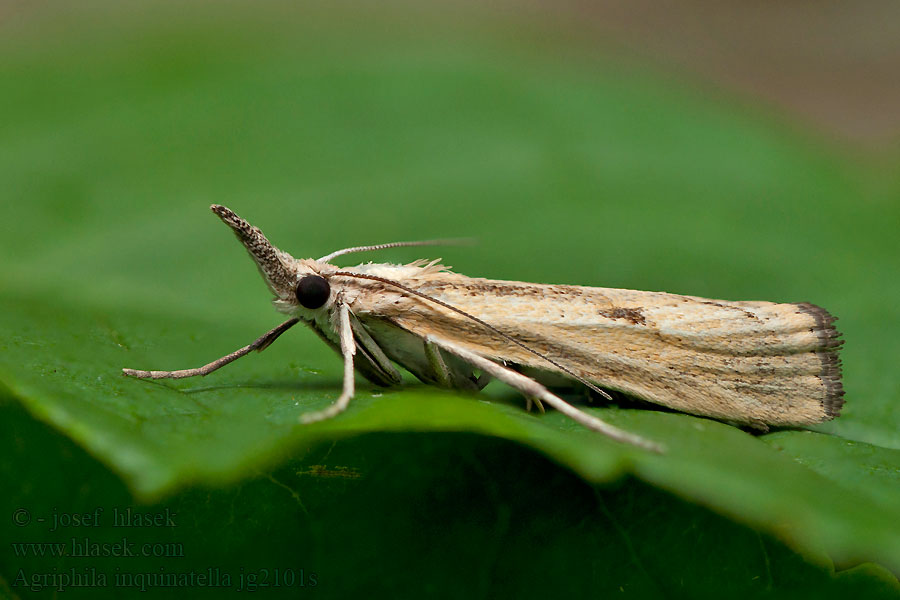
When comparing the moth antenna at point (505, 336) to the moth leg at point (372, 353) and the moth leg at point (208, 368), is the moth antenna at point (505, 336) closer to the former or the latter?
the moth leg at point (372, 353)

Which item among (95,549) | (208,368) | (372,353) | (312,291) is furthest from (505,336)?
(95,549)

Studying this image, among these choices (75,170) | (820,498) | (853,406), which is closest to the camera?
(820,498)

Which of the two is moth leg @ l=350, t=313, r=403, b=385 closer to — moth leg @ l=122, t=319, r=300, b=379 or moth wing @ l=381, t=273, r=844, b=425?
moth wing @ l=381, t=273, r=844, b=425

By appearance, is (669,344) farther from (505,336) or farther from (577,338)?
(505,336)

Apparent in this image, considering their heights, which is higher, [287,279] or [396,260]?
[287,279]

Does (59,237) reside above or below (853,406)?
above

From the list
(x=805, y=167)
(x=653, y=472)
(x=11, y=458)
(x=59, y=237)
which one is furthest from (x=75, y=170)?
(x=805, y=167)

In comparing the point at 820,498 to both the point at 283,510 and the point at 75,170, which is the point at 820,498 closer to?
the point at 283,510
